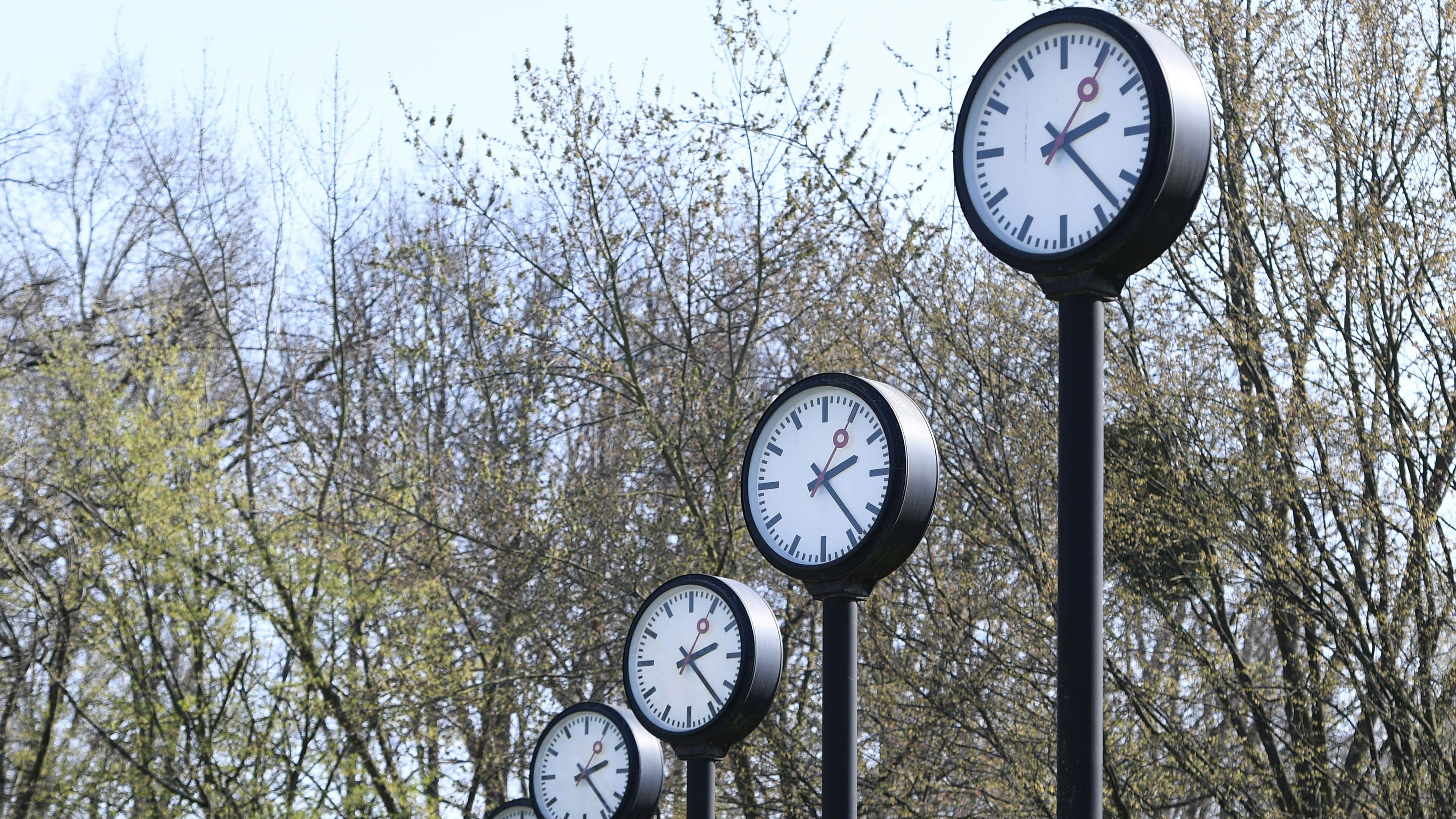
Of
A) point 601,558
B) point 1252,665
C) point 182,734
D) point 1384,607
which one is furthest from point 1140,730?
point 182,734

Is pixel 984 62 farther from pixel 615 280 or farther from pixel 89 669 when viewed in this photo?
pixel 89 669

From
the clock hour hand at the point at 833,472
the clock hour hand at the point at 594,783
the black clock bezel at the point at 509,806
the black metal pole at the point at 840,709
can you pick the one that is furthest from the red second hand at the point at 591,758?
the clock hour hand at the point at 833,472

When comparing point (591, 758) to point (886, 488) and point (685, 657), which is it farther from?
point (886, 488)

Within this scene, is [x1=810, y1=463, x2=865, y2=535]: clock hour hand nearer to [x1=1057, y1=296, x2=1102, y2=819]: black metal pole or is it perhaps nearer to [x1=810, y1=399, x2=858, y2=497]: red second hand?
[x1=810, y1=399, x2=858, y2=497]: red second hand

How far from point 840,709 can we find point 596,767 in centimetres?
288

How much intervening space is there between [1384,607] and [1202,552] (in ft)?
3.39

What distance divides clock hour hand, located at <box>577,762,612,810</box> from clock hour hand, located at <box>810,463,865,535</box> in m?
3.09

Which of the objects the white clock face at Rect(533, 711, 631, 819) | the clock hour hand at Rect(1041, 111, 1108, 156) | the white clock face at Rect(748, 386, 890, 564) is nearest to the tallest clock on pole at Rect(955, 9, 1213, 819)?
the clock hour hand at Rect(1041, 111, 1108, 156)

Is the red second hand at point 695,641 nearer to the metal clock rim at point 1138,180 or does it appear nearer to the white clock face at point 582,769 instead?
the white clock face at point 582,769

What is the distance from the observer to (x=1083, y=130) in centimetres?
352

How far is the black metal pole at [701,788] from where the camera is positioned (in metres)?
6.12

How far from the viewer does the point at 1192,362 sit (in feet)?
34.4

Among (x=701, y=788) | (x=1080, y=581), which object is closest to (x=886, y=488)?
(x=1080, y=581)

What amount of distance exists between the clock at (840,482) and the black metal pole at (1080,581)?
1.04 m
